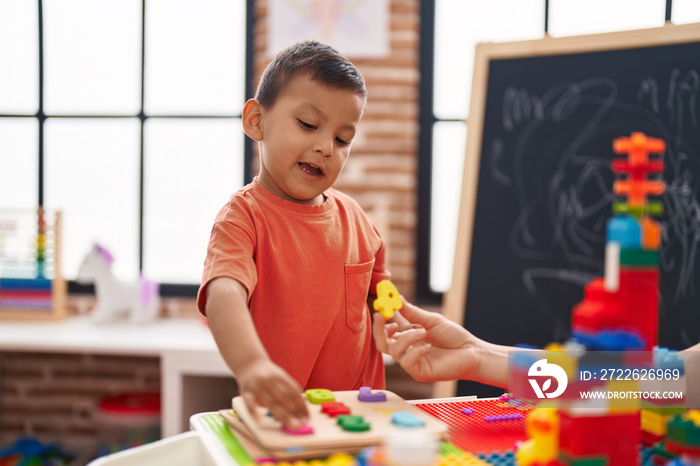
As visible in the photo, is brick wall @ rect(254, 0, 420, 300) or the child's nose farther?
brick wall @ rect(254, 0, 420, 300)

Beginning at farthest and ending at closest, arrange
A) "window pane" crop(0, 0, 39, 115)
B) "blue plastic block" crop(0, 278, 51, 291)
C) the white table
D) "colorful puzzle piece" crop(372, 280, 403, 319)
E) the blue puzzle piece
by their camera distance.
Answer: "window pane" crop(0, 0, 39, 115)
"blue plastic block" crop(0, 278, 51, 291)
the white table
"colorful puzzle piece" crop(372, 280, 403, 319)
the blue puzzle piece

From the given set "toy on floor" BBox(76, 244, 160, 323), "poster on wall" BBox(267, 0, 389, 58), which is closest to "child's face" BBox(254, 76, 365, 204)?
"poster on wall" BBox(267, 0, 389, 58)

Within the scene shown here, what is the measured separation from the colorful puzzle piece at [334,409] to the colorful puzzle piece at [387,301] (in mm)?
183

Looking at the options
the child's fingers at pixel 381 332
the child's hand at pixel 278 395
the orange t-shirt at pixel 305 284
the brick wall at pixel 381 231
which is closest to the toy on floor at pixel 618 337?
the child's hand at pixel 278 395

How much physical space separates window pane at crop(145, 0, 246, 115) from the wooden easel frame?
0.63 m

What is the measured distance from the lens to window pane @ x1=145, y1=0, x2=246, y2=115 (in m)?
2.57

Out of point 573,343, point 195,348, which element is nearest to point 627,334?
point 573,343

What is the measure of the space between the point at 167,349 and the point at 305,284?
1.15 metres

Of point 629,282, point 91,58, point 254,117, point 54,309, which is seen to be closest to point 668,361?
point 629,282

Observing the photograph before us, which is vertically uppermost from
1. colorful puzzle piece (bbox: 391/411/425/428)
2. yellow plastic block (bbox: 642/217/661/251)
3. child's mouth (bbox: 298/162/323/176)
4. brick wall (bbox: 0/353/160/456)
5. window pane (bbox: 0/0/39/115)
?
window pane (bbox: 0/0/39/115)

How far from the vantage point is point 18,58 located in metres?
2.69

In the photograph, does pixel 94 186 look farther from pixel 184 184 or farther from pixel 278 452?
pixel 278 452

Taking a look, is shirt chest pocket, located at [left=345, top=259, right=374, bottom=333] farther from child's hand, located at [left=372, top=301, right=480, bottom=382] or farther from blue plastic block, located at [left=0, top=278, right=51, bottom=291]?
blue plastic block, located at [left=0, top=278, right=51, bottom=291]

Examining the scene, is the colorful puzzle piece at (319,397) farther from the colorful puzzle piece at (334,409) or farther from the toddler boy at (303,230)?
the toddler boy at (303,230)
